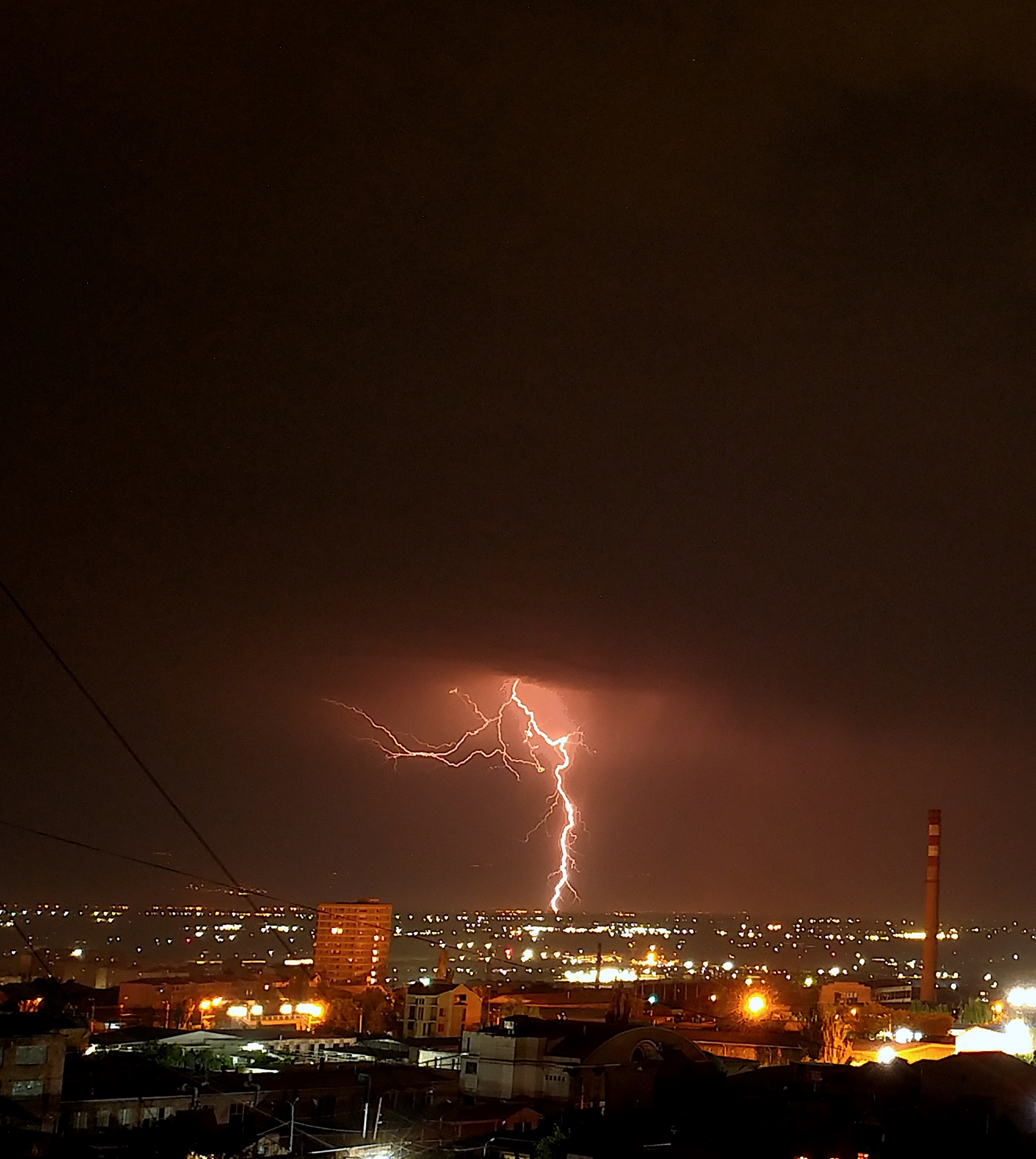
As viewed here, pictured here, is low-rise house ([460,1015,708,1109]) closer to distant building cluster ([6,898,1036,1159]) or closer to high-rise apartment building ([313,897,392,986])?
distant building cluster ([6,898,1036,1159])

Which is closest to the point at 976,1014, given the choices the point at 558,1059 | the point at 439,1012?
the point at 439,1012

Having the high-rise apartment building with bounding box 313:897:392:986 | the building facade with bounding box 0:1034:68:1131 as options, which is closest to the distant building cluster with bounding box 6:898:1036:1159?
the building facade with bounding box 0:1034:68:1131

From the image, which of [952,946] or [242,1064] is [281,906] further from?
[952,946]

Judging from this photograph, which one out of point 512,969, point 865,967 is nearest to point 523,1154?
point 512,969

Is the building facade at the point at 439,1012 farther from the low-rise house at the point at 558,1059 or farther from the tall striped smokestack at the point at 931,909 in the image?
the tall striped smokestack at the point at 931,909

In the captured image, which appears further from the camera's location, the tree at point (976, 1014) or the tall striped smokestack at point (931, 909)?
the tall striped smokestack at point (931, 909)

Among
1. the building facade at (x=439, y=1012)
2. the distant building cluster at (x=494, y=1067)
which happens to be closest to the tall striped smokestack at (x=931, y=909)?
the distant building cluster at (x=494, y=1067)
